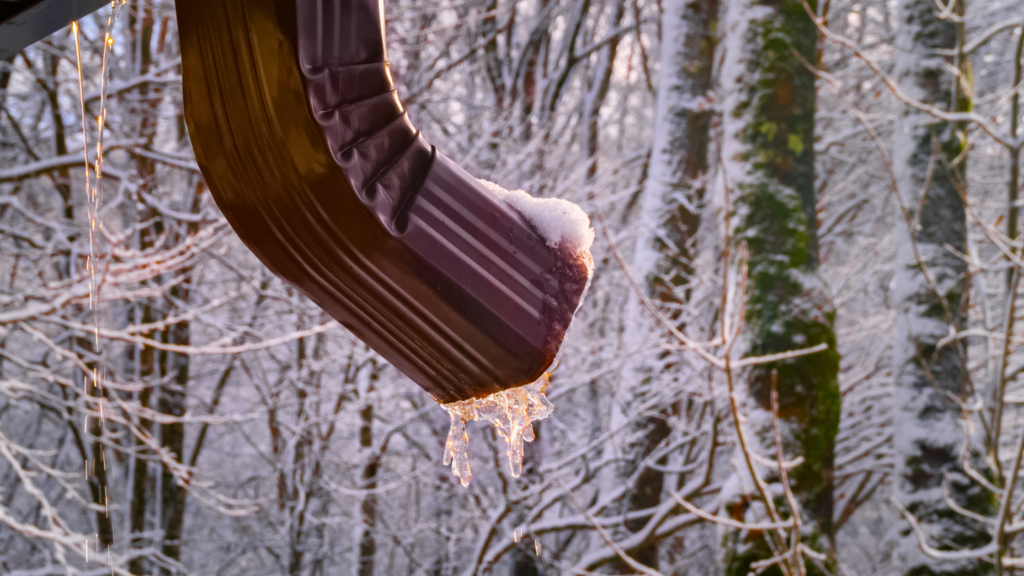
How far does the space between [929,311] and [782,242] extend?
163cm

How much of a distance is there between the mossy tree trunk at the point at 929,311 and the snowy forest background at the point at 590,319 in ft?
0.07

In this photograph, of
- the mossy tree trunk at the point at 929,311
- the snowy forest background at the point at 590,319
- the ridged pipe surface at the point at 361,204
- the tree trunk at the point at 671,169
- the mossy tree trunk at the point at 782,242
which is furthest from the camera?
the tree trunk at the point at 671,169

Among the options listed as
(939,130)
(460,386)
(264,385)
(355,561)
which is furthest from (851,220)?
(460,386)

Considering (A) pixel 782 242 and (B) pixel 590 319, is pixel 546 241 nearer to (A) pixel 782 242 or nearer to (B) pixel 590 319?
(A) pixel 782 242

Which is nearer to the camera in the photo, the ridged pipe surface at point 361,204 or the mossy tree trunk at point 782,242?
the ridged pipe surface at point 361,204

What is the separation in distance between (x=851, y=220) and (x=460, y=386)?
353 inches

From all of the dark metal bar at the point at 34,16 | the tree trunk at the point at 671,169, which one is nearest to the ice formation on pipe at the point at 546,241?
the dark metal bar at the point at 34,16

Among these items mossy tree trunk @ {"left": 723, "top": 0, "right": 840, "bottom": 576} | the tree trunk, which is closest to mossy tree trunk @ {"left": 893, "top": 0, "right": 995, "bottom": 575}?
mossy tree trunk @ {"left": 723, "top": 0, "right": 840, "bottom": 576}

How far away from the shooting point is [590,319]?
7012mm

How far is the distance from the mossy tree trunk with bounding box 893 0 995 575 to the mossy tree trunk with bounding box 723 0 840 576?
1006mm

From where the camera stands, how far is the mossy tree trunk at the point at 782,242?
12.7ft

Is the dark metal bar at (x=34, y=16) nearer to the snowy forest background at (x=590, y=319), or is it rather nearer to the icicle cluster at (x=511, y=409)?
the icicle cluster at (x=511, y=409)

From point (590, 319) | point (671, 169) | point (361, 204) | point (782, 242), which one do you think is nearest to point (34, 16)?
point (361, 204)

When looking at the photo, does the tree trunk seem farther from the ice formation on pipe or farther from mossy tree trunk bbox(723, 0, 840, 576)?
the ice formation on pipe
